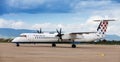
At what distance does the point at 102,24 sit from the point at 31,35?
43.4ft

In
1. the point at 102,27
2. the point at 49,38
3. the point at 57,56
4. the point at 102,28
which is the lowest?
the point at 57,56

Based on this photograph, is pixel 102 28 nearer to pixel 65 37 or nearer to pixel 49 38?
pixel 65 37

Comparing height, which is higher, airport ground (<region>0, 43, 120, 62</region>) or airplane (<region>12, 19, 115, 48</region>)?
airplane (<region>12, 19, 115, 48</region>)

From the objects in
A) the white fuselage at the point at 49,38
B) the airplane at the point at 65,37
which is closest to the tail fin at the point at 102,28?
the airplane at the point at 65,37

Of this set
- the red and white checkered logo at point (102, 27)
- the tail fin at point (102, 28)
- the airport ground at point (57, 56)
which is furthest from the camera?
the red and white checkered logo at point (102, 27)

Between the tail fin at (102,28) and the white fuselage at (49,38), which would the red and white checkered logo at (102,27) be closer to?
the tail fin at (102,28)

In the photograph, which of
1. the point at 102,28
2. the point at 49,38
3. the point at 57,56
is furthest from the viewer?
the point at 102,28

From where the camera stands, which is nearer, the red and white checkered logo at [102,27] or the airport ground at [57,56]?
the airport ground at [57,56]

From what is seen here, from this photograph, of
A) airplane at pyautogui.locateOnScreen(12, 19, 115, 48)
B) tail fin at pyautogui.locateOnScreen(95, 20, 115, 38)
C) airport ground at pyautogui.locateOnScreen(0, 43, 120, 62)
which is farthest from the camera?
tail fin at pyautogui.locateOnScreen(95, 20, 115, 38)

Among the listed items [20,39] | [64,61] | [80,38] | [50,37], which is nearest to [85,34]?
[80,38]

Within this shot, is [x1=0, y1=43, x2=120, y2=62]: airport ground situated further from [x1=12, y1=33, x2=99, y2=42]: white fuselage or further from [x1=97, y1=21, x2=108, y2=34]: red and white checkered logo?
[x1=97, y1=21, x2=108, y2=34]: red and white checkered logo

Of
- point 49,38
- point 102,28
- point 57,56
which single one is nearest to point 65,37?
point 49,38

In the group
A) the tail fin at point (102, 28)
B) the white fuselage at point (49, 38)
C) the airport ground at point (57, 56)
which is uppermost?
the tail fin at point (102, 28)

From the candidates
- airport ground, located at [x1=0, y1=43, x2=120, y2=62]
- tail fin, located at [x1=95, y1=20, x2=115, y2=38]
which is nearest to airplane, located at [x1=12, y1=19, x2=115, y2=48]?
tail fin, located at [x1=95, y1=20, x2=115, y2=38]
